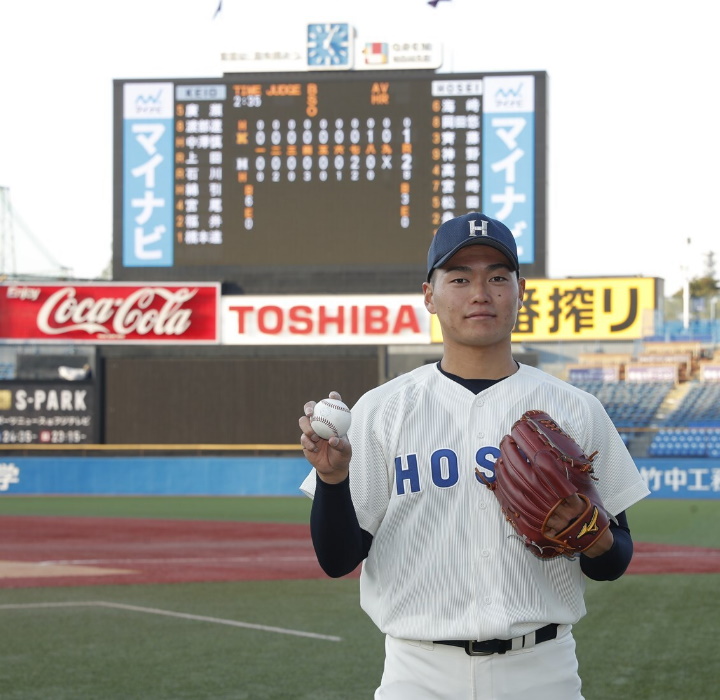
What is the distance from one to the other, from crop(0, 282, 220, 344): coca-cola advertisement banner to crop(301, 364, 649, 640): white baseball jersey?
16951 millimetres

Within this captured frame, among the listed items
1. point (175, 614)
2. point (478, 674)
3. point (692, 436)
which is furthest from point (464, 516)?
point (692, 436)

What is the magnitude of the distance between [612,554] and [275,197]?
1573 cm

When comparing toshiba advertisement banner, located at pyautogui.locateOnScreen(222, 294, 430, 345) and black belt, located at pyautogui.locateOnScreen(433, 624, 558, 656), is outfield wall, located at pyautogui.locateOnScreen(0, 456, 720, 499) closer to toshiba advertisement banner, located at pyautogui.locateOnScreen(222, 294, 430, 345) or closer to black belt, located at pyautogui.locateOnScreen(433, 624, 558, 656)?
toshiba advertisement banner, located at pyautogui.locateOnScreen(222, 294, 430, 345)

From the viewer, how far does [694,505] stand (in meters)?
16.1

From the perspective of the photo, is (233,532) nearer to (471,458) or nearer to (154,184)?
(154,184)

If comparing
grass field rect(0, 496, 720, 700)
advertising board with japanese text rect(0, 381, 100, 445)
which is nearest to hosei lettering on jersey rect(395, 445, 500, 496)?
grass field rect(0, 496, 720, 700)

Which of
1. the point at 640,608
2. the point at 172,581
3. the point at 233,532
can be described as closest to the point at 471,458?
the point at 640,608

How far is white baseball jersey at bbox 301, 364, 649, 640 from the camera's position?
228cm

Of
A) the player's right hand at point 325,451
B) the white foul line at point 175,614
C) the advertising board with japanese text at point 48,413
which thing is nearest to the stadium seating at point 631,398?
the advertising board with japanese text at point 48,413

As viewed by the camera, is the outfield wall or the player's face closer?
the player's face

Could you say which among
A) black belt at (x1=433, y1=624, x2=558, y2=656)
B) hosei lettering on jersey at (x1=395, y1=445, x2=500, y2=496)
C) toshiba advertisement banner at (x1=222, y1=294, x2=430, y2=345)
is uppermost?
hosei lettering on jersey at (x1=395, y1=445, x2=500, y2=496)

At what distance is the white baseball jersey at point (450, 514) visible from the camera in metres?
2.28

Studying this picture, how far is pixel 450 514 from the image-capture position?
2314mm

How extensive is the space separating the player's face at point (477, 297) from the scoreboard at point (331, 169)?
15.1m
